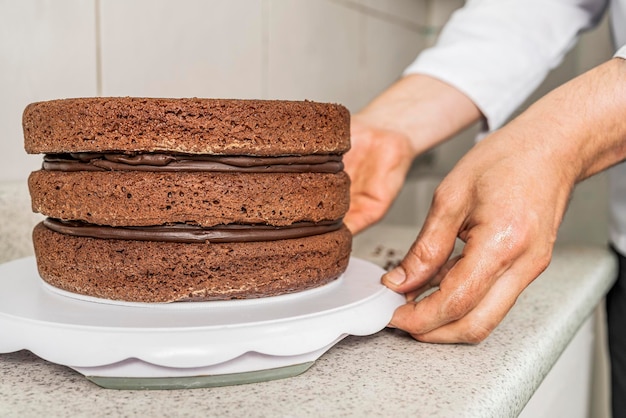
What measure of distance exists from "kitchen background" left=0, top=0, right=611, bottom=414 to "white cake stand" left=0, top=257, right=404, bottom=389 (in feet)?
1.42

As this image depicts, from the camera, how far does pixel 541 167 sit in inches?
29.3

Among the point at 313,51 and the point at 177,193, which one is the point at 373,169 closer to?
the point at 177,193

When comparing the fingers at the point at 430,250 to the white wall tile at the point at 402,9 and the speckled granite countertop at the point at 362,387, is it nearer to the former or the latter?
the speckled granite countertop at the point at 362,387

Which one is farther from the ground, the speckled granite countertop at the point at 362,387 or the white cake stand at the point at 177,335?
the white cake stand at the point at 177,335

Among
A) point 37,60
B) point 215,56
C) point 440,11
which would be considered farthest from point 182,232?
point 440,11

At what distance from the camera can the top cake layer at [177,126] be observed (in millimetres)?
603

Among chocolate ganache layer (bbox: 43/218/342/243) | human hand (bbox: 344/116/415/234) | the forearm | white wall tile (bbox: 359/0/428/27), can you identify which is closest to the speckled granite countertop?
chocolate ganache layer (bbox: 43/218/342/243)

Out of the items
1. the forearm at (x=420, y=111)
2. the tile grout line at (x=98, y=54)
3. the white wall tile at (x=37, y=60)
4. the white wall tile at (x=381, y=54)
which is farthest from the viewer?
the white wall tile at (x=381, y=54)

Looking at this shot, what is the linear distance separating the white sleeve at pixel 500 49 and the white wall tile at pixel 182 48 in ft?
1.29

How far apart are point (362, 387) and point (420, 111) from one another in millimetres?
710

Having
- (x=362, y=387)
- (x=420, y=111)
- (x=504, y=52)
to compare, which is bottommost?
(x=362, y=387)

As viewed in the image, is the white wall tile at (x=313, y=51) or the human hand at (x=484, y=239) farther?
the white wall tile at (x=313, y=51)

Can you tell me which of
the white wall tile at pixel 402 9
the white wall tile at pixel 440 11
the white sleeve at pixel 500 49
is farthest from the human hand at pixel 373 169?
the white wall tile at pixel 440 11

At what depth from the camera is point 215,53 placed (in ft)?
4.43
